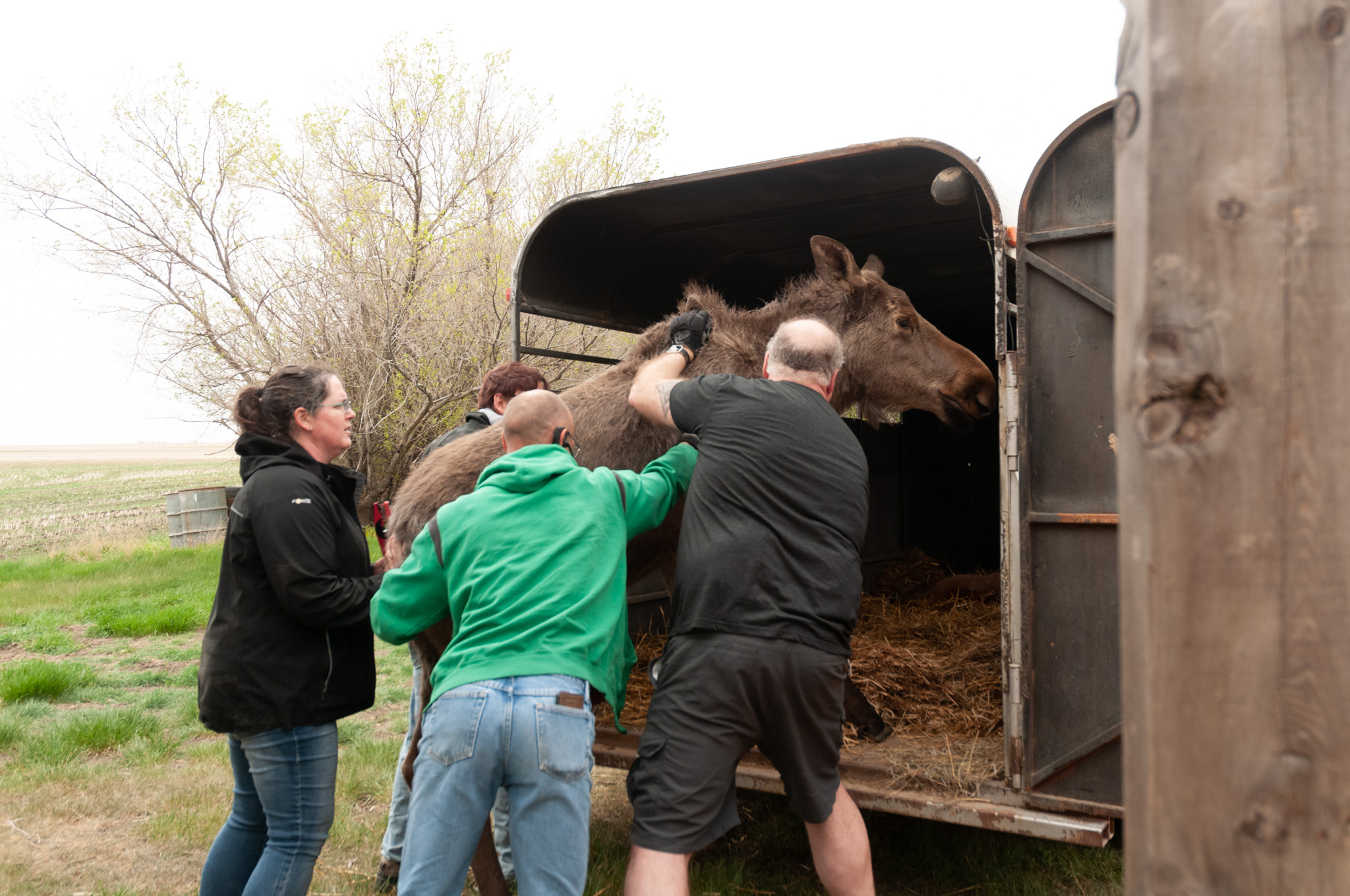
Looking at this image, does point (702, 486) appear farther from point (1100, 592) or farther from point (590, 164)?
point (590, 164)

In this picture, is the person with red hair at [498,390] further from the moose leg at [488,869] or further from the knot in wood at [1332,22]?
the knot in wood at [1332,22]

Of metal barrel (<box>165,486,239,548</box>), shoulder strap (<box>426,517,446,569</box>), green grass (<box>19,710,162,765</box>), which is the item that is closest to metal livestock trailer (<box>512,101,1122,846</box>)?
shoulder strap (<box>426,517,446,569</box>)

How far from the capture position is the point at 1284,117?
4.82 feet

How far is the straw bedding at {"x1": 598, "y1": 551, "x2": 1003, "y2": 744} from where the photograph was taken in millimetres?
5156

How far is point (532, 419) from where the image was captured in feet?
11.2

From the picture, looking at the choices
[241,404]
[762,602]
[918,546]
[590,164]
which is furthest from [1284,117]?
[590,164]

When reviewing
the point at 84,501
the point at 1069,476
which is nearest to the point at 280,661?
the point at 1069,476

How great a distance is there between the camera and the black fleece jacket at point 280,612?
337cm

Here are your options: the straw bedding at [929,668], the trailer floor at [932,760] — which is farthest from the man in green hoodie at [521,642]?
the straw bedding at [929,668]

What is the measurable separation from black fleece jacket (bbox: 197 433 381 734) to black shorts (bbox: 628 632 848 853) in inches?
49.0

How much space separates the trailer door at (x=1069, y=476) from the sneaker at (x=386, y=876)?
3077mm

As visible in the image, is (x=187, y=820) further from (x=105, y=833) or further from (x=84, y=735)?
(x=84, y=735)

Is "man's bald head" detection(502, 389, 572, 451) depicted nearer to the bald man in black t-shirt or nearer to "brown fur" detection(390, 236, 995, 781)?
the bald man in black t-shirt

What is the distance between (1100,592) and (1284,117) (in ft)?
8.79
